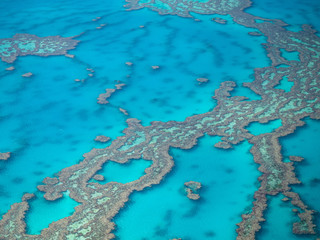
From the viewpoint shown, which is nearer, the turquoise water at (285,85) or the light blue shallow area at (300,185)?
the light blue shallow area at (300,185)

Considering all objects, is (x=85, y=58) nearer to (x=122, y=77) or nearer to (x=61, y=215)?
(x=122, y=77)

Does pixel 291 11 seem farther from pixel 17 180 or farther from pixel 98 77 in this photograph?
pixel 17 180

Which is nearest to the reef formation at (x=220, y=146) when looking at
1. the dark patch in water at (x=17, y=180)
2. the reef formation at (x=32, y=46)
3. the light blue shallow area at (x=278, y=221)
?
the light blue shallow area at (x=278, y=221)

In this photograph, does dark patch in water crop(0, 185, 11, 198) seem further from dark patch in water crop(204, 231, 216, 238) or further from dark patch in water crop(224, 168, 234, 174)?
dark patch in water crop(224, 168, 234, 174)

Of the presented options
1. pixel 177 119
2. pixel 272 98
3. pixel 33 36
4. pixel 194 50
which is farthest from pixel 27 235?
pixel 33 36

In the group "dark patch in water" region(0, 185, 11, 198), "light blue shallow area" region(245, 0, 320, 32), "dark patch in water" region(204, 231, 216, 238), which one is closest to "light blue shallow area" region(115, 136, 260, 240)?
"dark patch in water" region(204, 231, 216, 238)

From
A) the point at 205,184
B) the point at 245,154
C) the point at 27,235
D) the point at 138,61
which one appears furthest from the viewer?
the point at 138,61

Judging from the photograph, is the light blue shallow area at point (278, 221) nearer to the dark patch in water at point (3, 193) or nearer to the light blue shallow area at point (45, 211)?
the light blue shallow area at point (45, 211)
